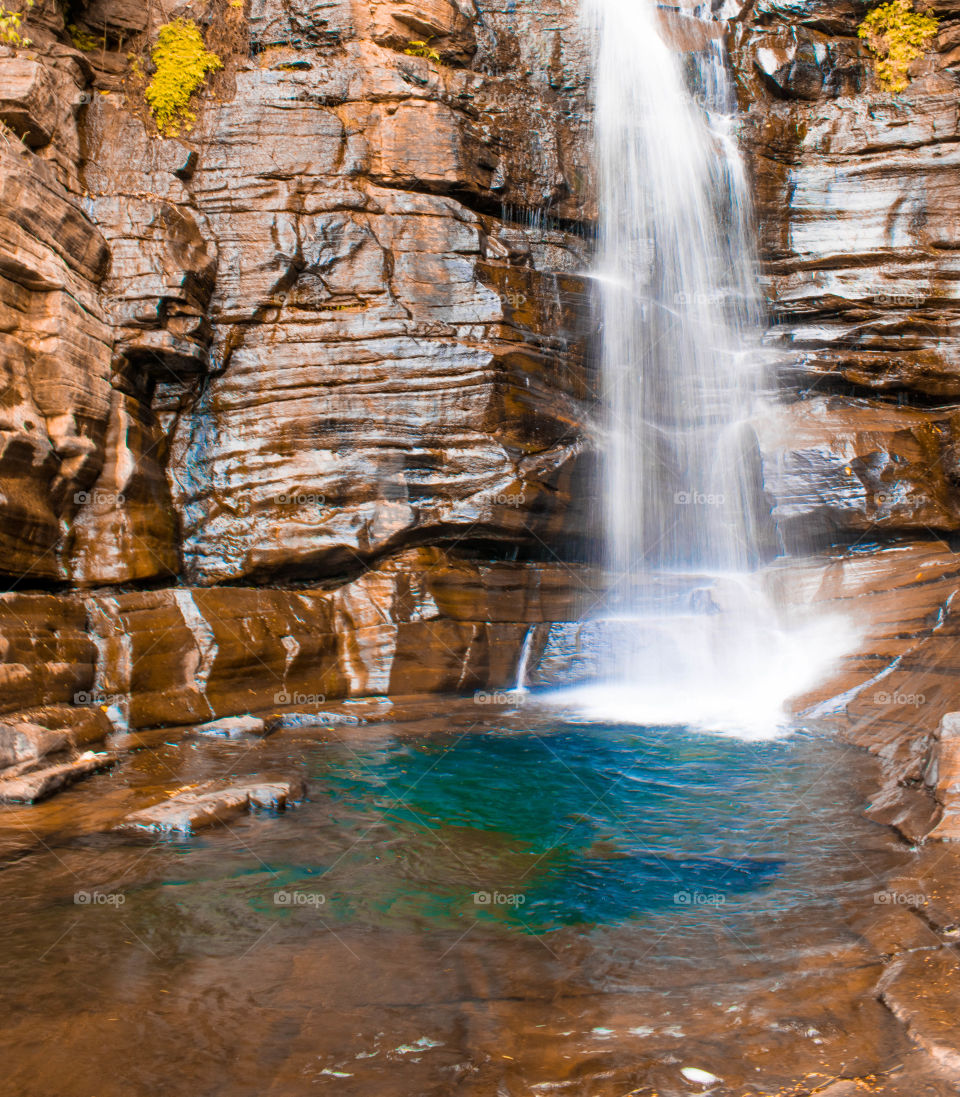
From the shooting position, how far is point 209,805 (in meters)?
7.43

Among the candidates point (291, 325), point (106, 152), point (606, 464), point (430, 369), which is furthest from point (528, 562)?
point (106, 152)

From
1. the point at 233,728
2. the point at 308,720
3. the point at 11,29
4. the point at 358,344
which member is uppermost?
the point at 11,29

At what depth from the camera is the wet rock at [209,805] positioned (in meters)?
7.12

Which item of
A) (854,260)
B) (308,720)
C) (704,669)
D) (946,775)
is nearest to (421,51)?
(854,260)

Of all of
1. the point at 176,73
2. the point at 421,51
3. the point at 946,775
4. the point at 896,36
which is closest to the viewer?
the point at 946,775

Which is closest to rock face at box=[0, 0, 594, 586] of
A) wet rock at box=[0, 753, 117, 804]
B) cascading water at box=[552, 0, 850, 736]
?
cascading water at box=[552, 0, 850, 736]

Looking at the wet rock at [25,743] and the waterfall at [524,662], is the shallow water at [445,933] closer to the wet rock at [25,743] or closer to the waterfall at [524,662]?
the wet rock at [25,743]

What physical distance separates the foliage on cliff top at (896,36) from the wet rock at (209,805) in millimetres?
20806

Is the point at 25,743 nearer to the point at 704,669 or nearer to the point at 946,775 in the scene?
the point at 946,775

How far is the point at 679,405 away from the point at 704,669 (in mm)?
5890

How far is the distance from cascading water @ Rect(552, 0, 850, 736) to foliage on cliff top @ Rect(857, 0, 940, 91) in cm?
369

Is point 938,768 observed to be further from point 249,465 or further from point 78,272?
point 78,272

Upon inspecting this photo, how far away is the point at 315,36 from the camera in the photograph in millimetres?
17109

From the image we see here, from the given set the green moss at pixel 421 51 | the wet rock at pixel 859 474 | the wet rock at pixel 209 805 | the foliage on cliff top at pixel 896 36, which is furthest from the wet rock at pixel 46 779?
the foliage on cliff top at pixel 896 36
